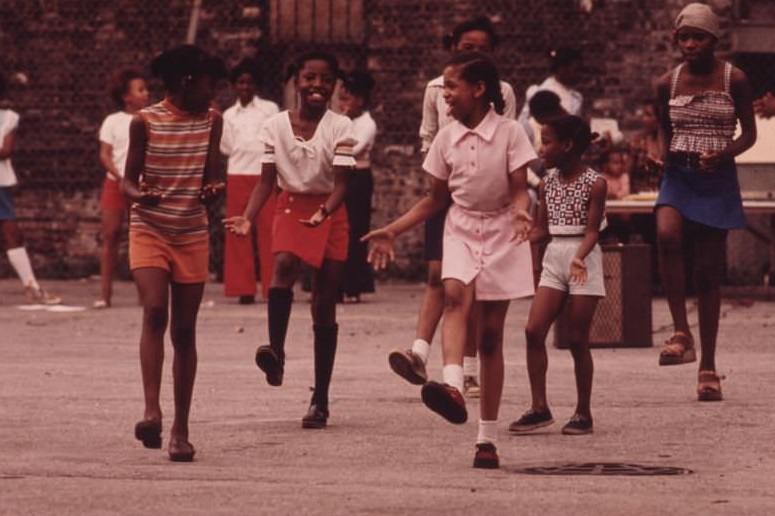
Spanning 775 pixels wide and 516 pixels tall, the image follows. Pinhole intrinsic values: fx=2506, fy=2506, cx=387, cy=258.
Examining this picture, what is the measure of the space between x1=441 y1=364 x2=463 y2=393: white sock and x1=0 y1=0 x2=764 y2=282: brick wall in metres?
13.9

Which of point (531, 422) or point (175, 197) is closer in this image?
point (175, 197)

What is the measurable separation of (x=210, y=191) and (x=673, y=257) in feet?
10.8

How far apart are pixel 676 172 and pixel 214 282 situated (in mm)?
11948

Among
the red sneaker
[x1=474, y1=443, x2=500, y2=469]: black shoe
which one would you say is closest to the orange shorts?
the red sneaker

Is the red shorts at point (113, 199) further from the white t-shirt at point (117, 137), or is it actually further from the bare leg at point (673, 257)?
the bare leg at point (673, 257)

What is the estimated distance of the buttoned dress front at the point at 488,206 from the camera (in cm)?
1056

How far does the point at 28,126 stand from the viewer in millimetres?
25250

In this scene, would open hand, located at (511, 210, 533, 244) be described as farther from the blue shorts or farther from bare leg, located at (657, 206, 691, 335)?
the blue shorts

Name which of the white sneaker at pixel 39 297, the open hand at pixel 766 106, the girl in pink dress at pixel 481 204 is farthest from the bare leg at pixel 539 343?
the open hand at pixel 766 106

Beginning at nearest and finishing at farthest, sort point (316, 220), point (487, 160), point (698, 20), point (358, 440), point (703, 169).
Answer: point (487, 160) → point (358, 440) → point (316, 220) → point (698, 20) → point (703, 169)

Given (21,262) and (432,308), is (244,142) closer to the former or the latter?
(21,262)

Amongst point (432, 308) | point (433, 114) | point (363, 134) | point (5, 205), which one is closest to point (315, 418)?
point (432, 308)

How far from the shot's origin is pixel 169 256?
426 inches

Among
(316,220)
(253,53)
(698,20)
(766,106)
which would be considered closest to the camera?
(316,220)
